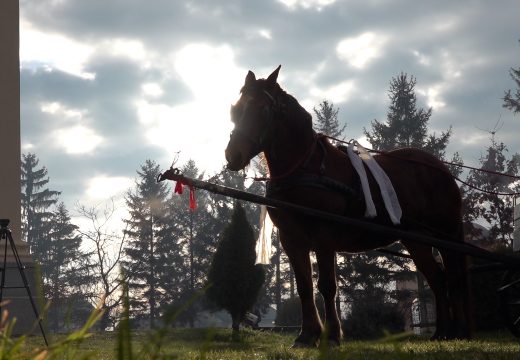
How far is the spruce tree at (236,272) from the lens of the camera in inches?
839

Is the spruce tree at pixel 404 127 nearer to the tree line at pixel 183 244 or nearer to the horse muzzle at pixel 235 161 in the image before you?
the tree line at pixel 183 244

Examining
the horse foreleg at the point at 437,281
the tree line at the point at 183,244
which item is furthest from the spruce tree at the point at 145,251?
the horse foreleg at the point at 437,281

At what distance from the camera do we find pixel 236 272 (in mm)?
21312

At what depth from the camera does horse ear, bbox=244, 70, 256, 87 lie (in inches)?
246

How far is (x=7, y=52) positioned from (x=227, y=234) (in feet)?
28.8

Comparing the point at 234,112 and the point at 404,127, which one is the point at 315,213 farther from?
the point at 404,127

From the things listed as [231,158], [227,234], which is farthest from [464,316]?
[227,234]

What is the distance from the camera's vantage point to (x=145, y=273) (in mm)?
58312

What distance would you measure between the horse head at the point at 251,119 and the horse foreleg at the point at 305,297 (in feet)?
3.39

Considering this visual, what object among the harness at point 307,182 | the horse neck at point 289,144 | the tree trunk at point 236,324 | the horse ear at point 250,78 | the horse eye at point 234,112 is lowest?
the tree trunk at point 236,324

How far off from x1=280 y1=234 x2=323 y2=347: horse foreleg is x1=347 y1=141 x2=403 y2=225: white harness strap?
771 millimetres

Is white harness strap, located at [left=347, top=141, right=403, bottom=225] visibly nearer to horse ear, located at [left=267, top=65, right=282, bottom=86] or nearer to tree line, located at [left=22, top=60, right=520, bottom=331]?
horse ear, located at [left=267, top=65, right=282, bottom=86]

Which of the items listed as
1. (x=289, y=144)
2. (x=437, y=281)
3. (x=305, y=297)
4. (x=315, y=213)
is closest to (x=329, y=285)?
(x=305, y=297)

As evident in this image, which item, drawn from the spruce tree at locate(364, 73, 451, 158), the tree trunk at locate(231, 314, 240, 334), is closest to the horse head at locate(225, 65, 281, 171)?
the tree trunk at locate(231, 314, 240, 334)
